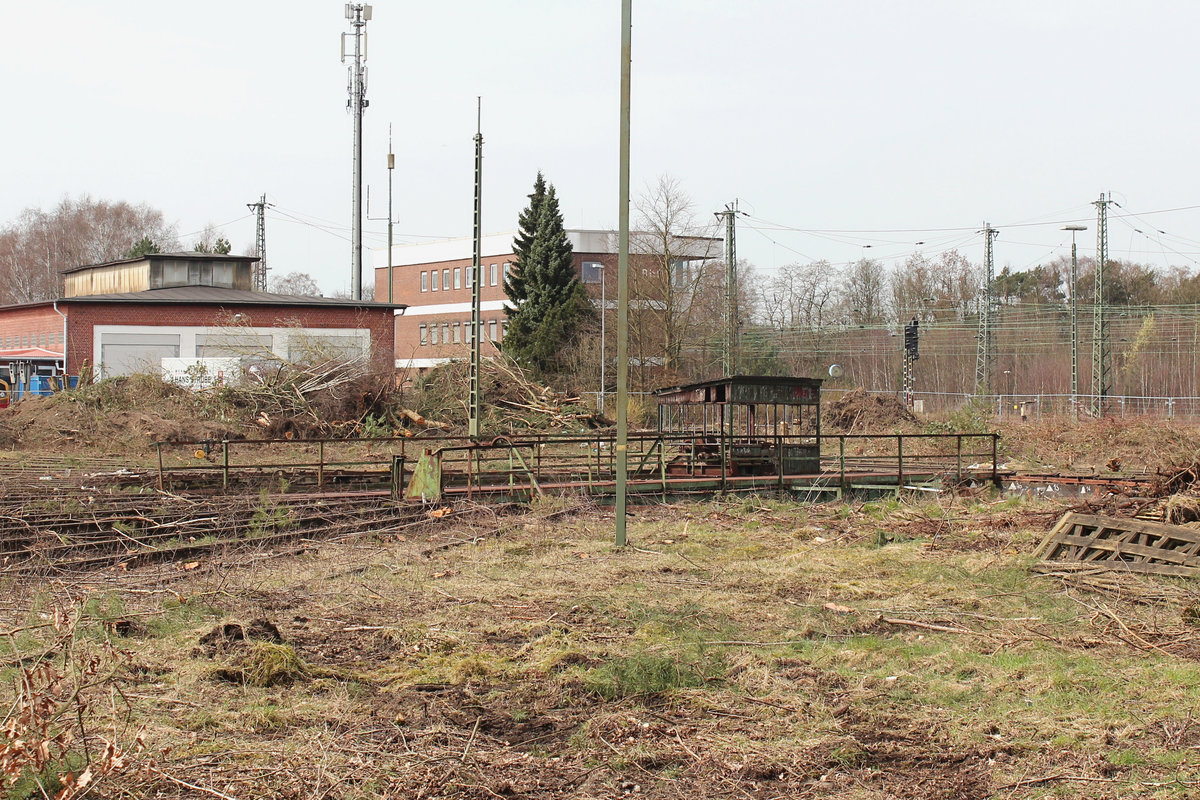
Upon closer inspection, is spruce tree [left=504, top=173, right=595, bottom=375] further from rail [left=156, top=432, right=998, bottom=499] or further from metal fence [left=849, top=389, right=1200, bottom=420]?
rail [left=156, top=432, right=998, bottom=499]

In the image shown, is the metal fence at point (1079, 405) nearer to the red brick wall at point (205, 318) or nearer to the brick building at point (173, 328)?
the red brick wall at point (205, 318)

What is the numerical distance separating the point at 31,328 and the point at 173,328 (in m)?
8.95

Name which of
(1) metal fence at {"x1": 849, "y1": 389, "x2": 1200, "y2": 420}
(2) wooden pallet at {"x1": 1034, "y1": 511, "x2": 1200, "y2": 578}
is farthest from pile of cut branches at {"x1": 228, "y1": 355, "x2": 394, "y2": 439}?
(2) wooden pallet at {"x1": 1034, "y1": 511, "x2": 1200, "y2": 578}

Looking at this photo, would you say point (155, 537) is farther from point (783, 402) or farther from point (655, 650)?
point (783, 402)

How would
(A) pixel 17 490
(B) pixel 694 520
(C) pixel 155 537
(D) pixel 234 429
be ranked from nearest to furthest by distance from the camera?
(C) pixel 155 537 → (B) pixel 694 520 → (A) pixel 17 490 → (D) pixel 234 429

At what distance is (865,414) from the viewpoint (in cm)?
4350

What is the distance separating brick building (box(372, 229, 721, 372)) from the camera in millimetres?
69938

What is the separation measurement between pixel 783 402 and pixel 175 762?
20.3m

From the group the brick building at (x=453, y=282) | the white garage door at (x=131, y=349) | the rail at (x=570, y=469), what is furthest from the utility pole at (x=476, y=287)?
the brick building at (x=453, y=282)

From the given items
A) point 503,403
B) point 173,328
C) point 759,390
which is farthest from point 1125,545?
point 173,328

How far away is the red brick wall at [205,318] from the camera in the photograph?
42.5m

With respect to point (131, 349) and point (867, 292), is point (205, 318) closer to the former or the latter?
point (131, 349)

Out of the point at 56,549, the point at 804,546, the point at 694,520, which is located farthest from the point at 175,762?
the point at 694,520

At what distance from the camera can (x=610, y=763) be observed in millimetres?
5793
